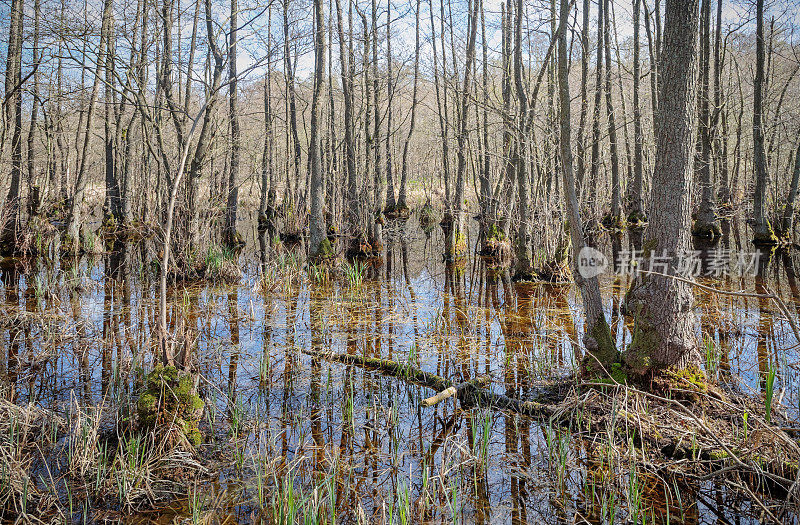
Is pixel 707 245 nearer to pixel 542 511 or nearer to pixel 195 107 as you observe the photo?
pixel 542 511

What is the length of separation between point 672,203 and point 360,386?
8.39 ft

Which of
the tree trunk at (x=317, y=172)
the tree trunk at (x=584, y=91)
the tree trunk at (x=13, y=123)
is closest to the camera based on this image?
the tree trunk at (x=584, y=91)

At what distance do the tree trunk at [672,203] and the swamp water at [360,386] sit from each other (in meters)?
0.51

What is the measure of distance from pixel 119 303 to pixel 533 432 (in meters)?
5.64

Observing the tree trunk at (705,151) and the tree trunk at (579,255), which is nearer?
the tree trunk at (579,255)

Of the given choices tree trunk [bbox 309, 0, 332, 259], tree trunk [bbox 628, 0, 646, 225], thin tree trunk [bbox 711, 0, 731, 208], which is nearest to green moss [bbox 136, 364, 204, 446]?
tree trunk [bbox 309, 0, 332, 259]

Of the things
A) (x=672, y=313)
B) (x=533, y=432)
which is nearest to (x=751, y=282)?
(x=672, y=313)

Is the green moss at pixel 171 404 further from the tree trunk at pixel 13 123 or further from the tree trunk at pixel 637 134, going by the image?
Result: the tree trunk at pixel 637 134

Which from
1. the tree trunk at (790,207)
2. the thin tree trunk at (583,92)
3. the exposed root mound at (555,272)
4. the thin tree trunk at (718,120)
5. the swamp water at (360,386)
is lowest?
the swamp water at (360,386)

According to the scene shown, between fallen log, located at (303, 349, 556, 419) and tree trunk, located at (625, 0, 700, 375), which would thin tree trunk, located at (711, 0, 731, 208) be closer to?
tree trunk, located at (625, 0, 700, 375)

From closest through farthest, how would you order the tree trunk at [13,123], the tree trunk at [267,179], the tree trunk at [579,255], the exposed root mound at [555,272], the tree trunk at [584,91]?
1. the tree trunk at [579,255]
2. the tree trunk at [584,91]
3. the exposed root mound at [555,272]
4. the tree trunk at [13,123]
5. the tree trunk at [267,179]

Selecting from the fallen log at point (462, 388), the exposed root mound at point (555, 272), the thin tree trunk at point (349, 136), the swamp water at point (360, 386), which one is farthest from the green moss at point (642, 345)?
the thin tree trunk at point (349, 136)

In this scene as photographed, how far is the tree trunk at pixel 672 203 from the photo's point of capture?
11.1ft

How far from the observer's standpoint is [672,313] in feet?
11.5
